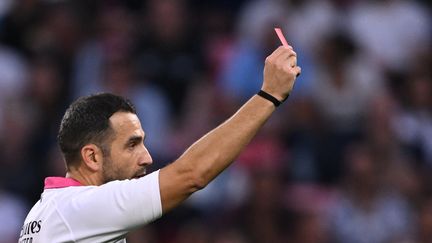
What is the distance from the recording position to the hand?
14.7 ft

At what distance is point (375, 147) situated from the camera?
9.75 m

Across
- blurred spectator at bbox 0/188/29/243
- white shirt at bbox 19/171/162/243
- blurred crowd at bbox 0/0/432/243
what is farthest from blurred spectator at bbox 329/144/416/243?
white shirt at bbox 19/171/162/243

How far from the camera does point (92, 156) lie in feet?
15.9

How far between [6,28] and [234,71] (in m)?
2.57

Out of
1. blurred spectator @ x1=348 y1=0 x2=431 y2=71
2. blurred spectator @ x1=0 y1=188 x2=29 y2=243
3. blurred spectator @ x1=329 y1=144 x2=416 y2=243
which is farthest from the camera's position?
blurred spectator @ x1=348 y1=0 x2=431 y2=71

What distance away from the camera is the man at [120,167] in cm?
440

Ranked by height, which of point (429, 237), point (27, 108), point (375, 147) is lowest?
point (429, 237)

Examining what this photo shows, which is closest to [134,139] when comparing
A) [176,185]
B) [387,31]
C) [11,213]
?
[176,185]

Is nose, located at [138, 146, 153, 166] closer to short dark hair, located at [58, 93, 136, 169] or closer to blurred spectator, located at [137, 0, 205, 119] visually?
short dark hair, located at [58, 93, 136, 169]

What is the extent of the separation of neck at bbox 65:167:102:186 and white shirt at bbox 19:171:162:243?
0.14m

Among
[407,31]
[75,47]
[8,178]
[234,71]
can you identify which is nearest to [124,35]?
[75,47]

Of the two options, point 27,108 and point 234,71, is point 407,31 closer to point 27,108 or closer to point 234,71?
point 234,71

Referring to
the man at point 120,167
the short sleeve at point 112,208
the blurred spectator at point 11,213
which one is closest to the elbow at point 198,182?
the man at point 120,167

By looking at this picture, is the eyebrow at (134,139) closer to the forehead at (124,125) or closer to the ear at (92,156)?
the forehead at (124,125)
